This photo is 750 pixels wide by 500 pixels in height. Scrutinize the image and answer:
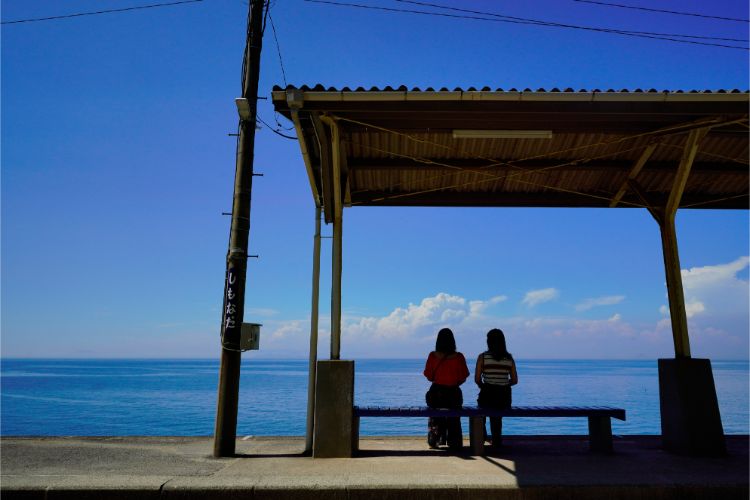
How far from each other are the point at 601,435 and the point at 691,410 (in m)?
1.18

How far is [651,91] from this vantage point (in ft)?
19.6

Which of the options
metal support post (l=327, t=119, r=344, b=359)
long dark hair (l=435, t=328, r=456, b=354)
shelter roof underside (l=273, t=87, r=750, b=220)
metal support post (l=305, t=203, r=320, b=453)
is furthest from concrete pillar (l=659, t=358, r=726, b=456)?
metal support post (l=305, t=203, r=320, b=453)

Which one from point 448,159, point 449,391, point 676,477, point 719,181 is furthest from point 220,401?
point 719,181

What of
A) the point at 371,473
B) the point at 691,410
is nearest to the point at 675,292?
the point at 691,410

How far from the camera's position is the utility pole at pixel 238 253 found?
6.69 meters

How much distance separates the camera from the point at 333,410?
21.6 feet

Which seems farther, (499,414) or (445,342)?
(445,342)

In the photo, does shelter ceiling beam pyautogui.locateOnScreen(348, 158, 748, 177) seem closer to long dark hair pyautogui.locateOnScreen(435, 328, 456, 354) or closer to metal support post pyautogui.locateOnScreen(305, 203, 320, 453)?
metal support post pyautogui.locateOnScreen(305, 203, 320, 453)

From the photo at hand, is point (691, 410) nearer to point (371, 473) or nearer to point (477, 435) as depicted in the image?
point (477, 435)

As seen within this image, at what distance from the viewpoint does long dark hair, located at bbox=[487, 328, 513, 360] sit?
7234mm

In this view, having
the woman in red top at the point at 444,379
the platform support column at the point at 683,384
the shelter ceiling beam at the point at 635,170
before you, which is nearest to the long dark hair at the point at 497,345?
the woman in red top at the point at 444,379

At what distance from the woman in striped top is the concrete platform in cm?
60

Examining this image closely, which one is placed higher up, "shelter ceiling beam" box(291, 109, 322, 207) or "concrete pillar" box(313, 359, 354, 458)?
"shelter ceiling beam" box(291, 109, 322, 207)

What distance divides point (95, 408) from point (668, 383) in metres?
46.2
